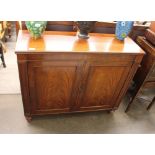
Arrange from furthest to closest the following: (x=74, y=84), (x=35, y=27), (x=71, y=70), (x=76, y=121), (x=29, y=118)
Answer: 1. (x=76, y=121)
2. (x=29, y=118)
3. (x=74, y=84)
4. (x=71, y=70)
5. (x=35, y=27)

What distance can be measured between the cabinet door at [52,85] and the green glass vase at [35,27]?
0.24 meters

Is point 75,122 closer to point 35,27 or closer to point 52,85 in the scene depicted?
point 52,85

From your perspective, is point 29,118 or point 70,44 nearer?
point 70,44

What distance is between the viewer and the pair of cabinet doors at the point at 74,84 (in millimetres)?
1246

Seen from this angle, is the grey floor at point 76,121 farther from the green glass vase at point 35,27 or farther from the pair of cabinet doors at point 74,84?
the green glass vase at point 35,27

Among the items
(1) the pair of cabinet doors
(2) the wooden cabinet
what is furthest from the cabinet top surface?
(1) the pair of cabinet doors

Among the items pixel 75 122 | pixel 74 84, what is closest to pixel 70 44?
pixel 74 84

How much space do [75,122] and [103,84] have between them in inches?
22.0

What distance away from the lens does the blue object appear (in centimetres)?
132

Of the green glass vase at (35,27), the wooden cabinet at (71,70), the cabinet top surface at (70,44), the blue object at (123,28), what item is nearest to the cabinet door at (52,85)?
the wooden cabinet at (71,70)

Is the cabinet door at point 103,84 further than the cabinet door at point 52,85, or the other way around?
the cabinet door at point 103,84

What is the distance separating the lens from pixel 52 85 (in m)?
1.37

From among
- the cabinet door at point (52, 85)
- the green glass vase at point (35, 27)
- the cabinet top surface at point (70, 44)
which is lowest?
the cabinet door at point (52, 85)

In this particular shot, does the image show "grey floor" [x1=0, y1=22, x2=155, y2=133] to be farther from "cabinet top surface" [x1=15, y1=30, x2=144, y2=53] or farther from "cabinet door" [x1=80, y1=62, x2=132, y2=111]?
"cabinet top surface" [x1=15, y1=30, x2=144, y2=53]
